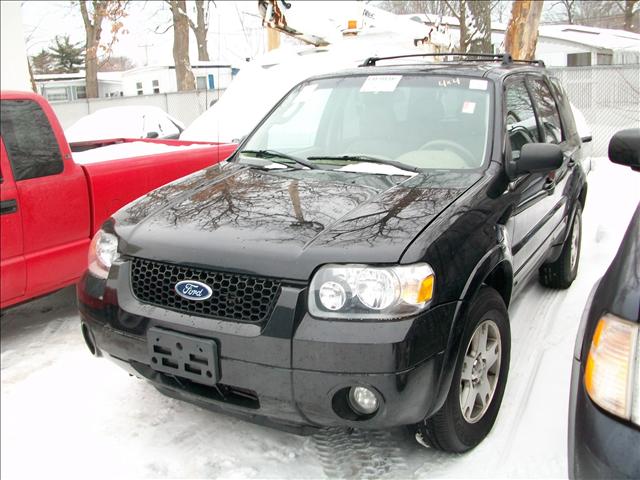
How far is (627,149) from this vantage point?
2.47 metres

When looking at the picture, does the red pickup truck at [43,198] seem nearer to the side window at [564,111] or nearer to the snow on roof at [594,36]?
the side window at [564,111]

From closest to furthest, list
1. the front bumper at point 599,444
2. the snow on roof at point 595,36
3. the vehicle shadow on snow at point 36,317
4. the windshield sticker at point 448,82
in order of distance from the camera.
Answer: the front bumper at point 599,444 → the windshield sticker at point 448,82 → the vehicle shadow on snow at point 36,317 → the snow on roof at point 595,36

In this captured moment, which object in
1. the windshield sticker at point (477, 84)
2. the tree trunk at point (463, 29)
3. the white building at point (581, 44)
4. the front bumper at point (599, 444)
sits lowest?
the front bumper at point (599, 444)

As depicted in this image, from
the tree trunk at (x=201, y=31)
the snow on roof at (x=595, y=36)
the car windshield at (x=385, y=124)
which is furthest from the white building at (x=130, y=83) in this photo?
the car windshield at (x=385, y=124)

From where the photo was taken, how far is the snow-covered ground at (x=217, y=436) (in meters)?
2.87

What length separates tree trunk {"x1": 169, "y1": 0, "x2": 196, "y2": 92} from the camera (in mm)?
21656

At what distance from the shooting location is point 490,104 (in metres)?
3.65

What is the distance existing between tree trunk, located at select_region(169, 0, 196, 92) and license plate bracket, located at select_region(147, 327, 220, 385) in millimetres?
20877

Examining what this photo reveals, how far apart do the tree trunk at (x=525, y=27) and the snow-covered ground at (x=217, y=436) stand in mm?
8943

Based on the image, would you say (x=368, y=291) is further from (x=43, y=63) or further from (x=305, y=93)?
(x=43, y=63)

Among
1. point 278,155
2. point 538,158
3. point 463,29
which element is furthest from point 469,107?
point 463,29

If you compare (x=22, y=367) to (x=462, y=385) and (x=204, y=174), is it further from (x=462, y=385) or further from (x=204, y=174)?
(x=462, y=385)

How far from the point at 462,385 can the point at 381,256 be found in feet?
2.68

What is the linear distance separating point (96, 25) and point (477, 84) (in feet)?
70.2
